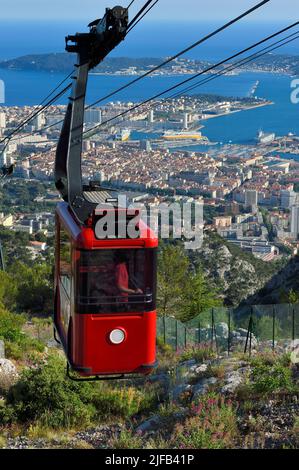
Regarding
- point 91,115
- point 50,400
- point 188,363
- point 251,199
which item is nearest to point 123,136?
point 91,115

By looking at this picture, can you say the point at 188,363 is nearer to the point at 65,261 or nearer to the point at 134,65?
the point at 65,261

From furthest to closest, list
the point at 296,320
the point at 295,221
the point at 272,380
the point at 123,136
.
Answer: the point at 123,136
the point at 295,221
the point at 296,320
the point at 272,380

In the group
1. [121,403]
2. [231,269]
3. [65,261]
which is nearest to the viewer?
[65,261]

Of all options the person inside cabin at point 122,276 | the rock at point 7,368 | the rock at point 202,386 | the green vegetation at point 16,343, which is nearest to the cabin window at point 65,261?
the person inside cabin at point 122,276

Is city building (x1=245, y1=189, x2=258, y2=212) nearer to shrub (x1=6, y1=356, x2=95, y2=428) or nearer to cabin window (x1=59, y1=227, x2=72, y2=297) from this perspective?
shrub (x1=6, y1=356, x2=95, y2=428)

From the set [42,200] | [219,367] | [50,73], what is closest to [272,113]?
[50,73]

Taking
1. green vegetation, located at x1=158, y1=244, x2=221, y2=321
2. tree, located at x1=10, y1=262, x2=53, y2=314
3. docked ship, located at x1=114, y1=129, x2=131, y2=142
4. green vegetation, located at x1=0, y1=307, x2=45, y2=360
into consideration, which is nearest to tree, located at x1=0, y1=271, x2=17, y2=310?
tree, located at x1=10, y1=262, x2=53, y2=314

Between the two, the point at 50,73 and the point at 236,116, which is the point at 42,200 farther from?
the point at 50,73
